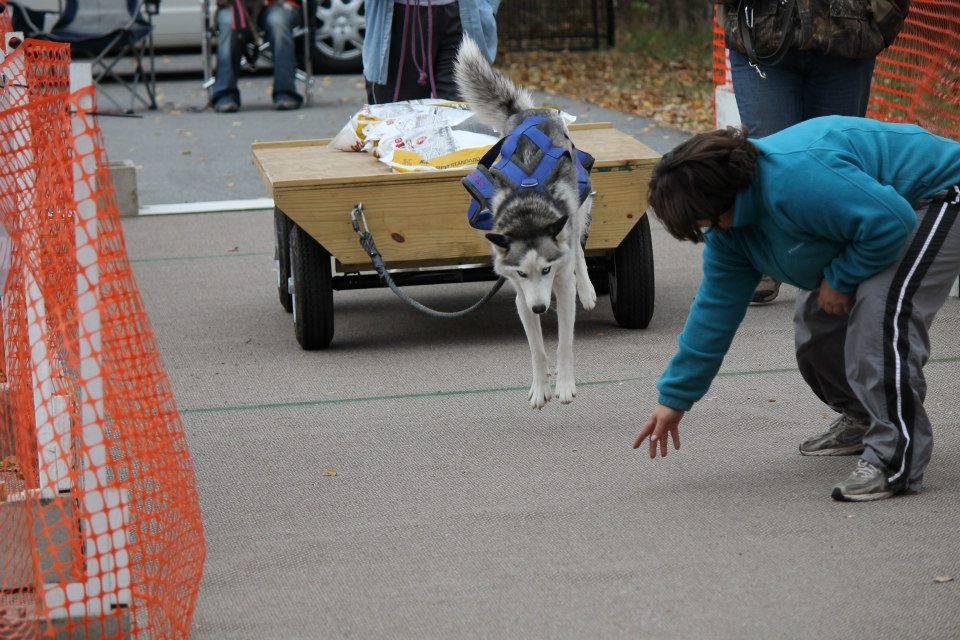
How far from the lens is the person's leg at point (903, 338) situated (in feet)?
12.2

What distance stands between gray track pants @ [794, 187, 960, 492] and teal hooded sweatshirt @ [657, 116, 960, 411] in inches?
2.1

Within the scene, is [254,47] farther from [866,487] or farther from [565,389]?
[866,487]

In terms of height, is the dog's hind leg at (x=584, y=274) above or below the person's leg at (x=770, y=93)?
below

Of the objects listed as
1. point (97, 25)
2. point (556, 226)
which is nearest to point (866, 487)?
point (556, 226)

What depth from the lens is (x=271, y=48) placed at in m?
13.7

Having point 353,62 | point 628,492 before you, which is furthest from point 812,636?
point 353,62

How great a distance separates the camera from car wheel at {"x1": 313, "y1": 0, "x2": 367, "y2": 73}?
50.9 feet

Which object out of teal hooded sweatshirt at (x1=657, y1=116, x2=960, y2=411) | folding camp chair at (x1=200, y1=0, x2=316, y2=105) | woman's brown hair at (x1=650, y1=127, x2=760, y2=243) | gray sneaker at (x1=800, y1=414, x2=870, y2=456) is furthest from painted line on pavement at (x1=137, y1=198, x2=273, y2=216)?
woman's brown hair at (x1=650, y1=127, x2=760, y2=243)

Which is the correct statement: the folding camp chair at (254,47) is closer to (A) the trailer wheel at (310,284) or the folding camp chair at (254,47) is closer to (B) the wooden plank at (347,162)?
(B) the wooden plank at (347,162)

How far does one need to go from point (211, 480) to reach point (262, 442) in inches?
16.6

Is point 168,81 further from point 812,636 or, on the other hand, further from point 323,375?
point 812,636

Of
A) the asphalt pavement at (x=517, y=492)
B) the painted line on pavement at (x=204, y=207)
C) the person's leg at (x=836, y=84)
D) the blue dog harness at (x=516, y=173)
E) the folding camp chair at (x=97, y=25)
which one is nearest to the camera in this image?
the asphalt pavement at (x=517, y=492)

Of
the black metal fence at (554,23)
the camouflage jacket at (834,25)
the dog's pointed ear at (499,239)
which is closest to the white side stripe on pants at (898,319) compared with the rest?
the dog's pointed ear at (499,239)

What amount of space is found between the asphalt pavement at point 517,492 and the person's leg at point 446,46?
1.16 meters
